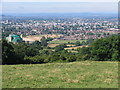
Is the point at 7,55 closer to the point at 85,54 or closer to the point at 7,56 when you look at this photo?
the point at 7,56

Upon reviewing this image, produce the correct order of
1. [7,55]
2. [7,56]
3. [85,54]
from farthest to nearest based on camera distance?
1. [85,54]
2. [7,55]
3. [7,56]

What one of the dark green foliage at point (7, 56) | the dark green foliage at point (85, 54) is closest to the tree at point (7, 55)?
the dark green foliage at point (7, 56)

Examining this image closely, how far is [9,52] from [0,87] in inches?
764

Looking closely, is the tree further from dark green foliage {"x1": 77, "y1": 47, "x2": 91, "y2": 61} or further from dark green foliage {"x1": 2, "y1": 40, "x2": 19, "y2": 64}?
dark green foliage {"x1": 77, "y1": 47, "x2": 91, "y2": 61}

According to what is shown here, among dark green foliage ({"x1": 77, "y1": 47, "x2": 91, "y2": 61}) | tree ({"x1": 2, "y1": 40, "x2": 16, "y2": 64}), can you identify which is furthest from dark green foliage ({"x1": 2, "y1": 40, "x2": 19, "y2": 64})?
dark green foliage ({"x1": 77, "y1": 47, "x2": 91, "y2": 61})

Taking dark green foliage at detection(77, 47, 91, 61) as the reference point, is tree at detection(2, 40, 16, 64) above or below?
above

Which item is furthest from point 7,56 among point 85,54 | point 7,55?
point 85,54

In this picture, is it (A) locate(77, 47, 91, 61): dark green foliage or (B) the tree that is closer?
(B) the tree

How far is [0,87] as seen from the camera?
375 inches

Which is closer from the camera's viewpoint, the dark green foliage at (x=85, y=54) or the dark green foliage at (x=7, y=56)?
the dark green foliage at (x=7, y=56)

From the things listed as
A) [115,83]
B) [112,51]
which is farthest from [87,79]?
[112,51]

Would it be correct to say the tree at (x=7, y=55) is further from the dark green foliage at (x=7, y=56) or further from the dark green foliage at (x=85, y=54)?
the dark green foliage at (x=85, y=54)

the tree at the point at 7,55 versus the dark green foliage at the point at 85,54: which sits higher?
the tree at the point at 7,55

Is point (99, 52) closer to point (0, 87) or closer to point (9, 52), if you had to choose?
point (9, 52)
